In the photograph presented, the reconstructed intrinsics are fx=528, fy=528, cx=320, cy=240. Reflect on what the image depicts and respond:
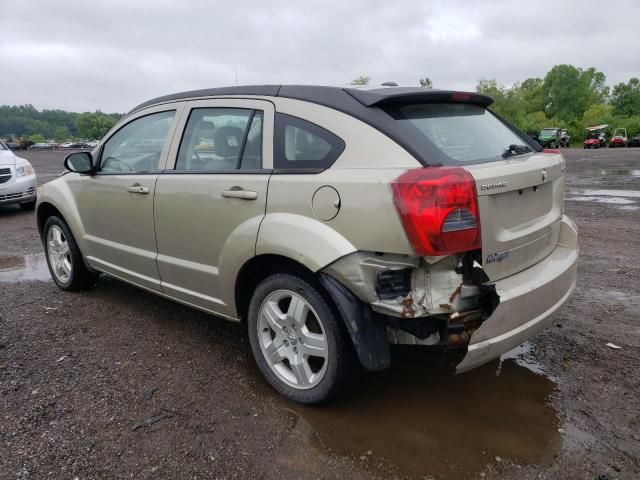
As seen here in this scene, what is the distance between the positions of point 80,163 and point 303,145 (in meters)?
2.33

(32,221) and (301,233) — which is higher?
(301,233)

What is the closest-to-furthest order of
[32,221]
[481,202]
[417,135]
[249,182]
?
[481,202] → [417,135] → [249,182] → [32,221]

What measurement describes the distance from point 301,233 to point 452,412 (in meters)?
1.29

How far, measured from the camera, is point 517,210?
2738 mm

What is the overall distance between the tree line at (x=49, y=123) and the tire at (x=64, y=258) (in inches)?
4860

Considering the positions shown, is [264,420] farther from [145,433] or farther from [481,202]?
[481,202]

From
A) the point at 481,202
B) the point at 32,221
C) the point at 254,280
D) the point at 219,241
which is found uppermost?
the point at 481,202

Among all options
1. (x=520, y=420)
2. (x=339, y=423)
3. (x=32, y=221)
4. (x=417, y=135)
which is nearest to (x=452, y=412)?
(x=520, y=420)

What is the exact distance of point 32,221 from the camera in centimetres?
942

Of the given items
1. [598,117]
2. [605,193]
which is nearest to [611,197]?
[605,193]

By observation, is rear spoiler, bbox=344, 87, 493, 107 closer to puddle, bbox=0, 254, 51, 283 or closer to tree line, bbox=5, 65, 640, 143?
puddle, bbox=0, 254, 51, 283

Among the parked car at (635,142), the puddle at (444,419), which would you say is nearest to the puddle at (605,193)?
the puddle at (444,419)

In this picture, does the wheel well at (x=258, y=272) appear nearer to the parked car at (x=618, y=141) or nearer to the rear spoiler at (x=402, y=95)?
the rear spoiler at (x=402, y=95)

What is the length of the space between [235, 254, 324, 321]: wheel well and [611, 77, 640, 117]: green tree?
9962 cm
